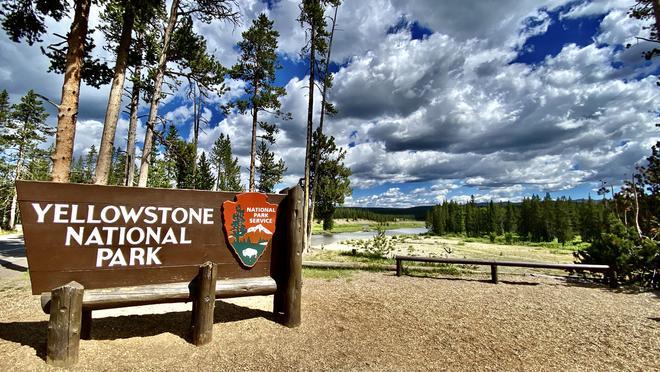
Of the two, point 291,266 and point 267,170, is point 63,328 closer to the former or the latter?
point 291,266

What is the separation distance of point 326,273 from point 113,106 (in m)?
7.62

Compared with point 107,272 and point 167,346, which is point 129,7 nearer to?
point 107,272

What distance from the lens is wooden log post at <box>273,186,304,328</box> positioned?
4.96 meters

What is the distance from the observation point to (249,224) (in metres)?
4.88

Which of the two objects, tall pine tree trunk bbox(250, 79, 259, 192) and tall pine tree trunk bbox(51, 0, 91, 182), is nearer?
tall pine tree trunk bbox(51, 0, 91, 182)

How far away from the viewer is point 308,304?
6332 mm

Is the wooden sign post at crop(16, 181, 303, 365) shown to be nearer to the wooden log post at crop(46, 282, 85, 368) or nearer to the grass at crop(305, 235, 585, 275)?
the wooden log post at crop(46, 282, 85, 368)

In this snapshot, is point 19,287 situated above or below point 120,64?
below

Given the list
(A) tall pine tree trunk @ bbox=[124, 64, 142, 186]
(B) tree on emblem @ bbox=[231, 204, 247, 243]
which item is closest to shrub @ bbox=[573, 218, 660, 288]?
(B) tree on emblem @ bbox=[231, 204, 247, 243]

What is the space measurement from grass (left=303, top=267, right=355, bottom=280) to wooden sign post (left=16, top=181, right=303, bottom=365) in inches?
176

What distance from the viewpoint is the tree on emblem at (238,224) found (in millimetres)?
4730

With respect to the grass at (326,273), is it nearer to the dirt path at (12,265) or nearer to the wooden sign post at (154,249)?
the wooden sign post at (154,249)

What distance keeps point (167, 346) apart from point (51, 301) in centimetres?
146

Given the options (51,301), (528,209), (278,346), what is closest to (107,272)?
(51,301)
